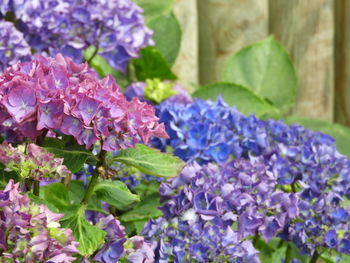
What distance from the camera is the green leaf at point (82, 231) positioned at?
0.96 metres

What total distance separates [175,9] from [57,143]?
1.39 metres

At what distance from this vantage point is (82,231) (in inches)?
38.9

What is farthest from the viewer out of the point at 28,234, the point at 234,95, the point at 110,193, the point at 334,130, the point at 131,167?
the point at 334,130

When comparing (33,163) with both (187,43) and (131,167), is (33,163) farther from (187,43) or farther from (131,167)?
(187,43)

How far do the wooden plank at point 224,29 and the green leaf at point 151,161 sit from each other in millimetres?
1450

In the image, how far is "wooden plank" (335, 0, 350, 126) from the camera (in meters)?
2.54

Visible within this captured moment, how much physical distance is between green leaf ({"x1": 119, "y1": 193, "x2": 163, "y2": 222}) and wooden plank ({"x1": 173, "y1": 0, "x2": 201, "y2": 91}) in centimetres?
100

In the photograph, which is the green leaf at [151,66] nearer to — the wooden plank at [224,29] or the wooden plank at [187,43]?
the wooden plank at [187,43]

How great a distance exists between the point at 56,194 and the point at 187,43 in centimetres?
124

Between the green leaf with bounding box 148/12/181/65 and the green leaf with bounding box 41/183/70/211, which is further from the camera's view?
the green leaf with bounding box 148/12/181/65

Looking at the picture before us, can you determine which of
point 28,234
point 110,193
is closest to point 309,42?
point 110,193

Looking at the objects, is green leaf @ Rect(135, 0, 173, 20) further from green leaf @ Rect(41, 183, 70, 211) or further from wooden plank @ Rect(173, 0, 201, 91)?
green leaf @ Rect(41, 183, 70, 211)

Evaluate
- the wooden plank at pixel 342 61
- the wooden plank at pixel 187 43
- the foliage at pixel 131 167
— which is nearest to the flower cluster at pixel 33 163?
the foliage at pixel 131 167

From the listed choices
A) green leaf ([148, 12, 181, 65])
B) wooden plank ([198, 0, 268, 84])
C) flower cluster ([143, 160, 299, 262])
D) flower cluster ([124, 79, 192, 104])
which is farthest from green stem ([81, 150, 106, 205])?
wooden plank ([198, 0, 268, 84])
